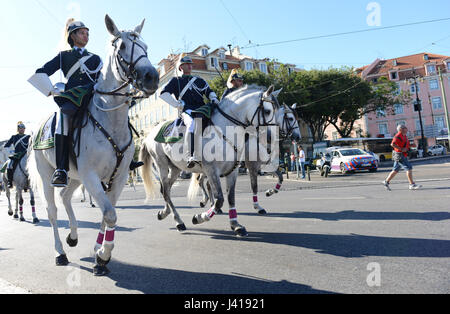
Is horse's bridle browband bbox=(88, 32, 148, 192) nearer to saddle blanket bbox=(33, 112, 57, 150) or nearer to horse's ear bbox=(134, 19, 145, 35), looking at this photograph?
horse's ear bbox=(134, 19, 145, 35)

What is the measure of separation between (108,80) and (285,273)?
317cm

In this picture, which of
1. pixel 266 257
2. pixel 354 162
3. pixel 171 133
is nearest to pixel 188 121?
pixel 171 133

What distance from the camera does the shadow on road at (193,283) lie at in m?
3.08

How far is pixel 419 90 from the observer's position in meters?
67.5

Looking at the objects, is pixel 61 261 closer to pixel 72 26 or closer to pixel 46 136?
pixel 46 136

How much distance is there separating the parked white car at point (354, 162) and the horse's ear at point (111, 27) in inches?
899

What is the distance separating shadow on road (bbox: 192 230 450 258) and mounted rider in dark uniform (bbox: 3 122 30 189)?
8572mm

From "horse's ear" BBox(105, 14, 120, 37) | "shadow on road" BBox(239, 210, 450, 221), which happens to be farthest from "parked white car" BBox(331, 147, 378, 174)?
"horse's ear" BBox(105, 14, 120, 37)

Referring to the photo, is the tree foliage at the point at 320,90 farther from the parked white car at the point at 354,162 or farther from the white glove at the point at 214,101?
the white glove at the point at 214,101

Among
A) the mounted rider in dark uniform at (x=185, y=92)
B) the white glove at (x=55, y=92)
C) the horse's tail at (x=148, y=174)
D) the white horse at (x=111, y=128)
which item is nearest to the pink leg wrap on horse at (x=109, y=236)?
the white horse at (x=111, y=128)

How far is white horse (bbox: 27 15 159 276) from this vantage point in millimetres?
3754

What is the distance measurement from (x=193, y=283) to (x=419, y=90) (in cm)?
7740

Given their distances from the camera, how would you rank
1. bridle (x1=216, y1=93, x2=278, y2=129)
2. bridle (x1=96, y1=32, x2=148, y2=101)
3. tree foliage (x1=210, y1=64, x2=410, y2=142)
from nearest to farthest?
bridle (x1=96, y1=32, x2=148, y2=101), bridle (x1=216, y1=93, x2=278, y2=129), tree foliage (x1=210, y1=64, x2=410, y2=142)
